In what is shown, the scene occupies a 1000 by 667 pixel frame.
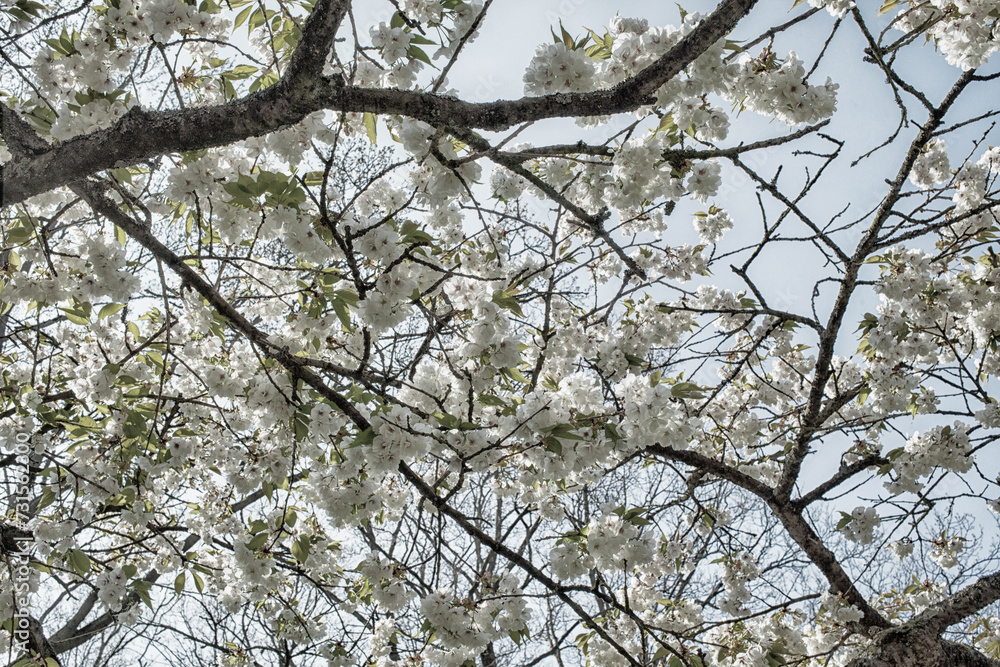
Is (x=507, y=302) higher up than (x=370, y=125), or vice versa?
(x=370, y=125)

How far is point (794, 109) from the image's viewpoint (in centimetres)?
252

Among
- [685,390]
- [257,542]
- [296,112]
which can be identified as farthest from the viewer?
[257,542]

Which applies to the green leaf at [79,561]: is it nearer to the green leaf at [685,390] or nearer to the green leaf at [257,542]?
the green leaf at [257,542]

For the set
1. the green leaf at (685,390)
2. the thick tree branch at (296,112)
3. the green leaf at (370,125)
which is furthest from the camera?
the green leaf at (370,125)

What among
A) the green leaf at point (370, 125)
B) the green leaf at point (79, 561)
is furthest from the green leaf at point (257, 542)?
the green leaf at point (370, 125)

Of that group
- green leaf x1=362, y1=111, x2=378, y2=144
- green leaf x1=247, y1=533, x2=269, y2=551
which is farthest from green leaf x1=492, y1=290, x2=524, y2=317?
green leaf x1=247, y1=533, x2=269, y2=551

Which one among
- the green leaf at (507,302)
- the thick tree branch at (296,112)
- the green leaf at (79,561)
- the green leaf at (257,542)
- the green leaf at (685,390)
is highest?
the thick tree branch at (296,112)

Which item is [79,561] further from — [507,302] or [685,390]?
[685,390]

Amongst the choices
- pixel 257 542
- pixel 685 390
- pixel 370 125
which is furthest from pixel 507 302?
pixel 257 542

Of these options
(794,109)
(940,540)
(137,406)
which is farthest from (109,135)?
(940,540)

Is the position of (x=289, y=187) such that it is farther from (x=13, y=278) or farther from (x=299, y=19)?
(x=13, y=278)

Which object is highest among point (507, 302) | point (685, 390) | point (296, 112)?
point (296, 112)

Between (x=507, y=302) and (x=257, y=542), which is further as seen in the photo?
(x=257, y=542)

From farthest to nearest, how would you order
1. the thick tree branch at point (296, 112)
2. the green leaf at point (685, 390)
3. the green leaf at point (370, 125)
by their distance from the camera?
the green leaf at point (370, 125) < the green leaf at point (685, 390) < the thick tree branch at point (296, 112)
